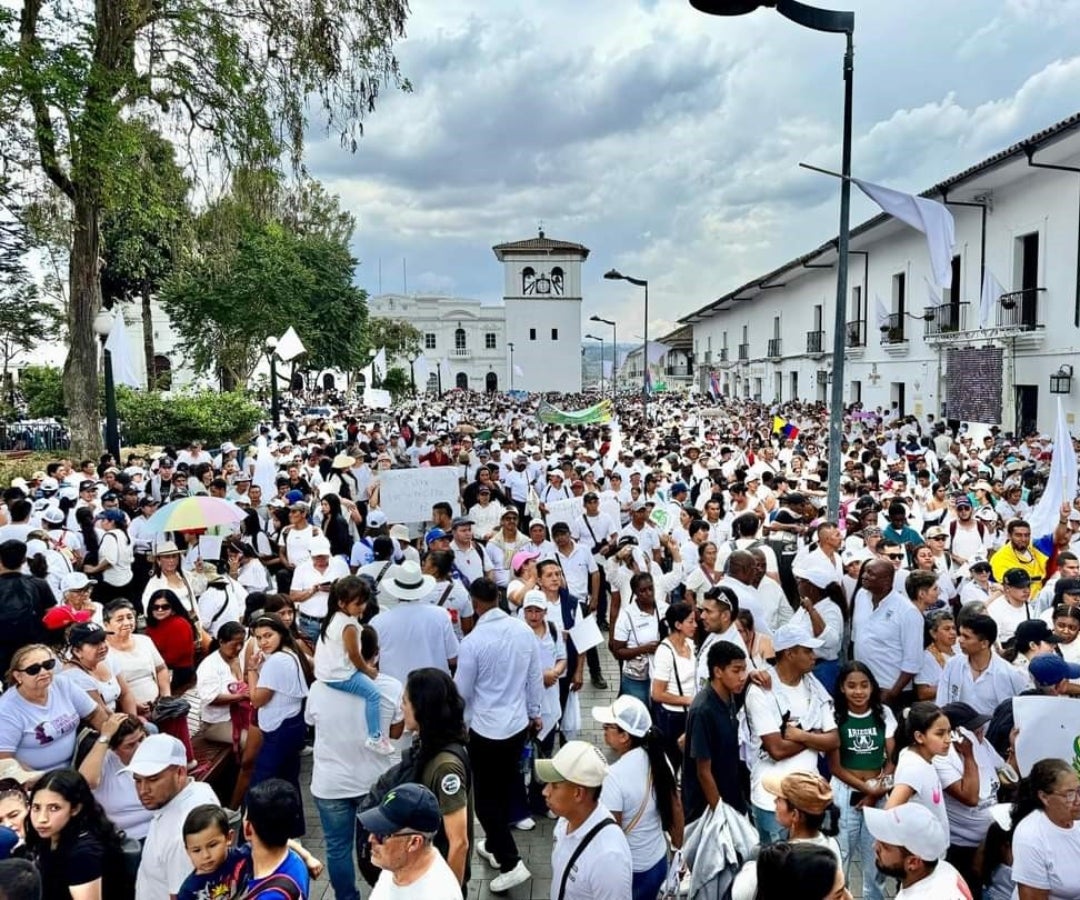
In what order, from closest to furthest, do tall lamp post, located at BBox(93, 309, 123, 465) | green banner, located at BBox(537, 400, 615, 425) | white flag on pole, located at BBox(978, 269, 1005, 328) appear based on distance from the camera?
1. tall lamp post, located at BBox(93, 309, 123, 465)
2. green banner, located at BBox(537, 400, 615, 425)
3. white flag on pole, located at BBox(978, 269, 1005, 328)

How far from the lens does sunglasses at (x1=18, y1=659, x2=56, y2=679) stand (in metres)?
3.92

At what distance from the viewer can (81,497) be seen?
Answer: 8.85m

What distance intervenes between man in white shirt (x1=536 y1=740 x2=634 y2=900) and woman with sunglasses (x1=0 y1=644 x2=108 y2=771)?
2513mm

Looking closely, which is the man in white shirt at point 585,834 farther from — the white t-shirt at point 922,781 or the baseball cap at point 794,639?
the baseball cap at point 794,639

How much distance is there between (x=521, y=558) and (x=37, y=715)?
12.2 feet

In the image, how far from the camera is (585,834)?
9.99ft

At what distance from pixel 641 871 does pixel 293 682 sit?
2024mm

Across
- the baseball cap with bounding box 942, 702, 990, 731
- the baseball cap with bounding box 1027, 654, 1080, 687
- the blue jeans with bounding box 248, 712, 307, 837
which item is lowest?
the blue jeans with bounding box 248, 712, 307, 837

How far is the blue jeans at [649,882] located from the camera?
11.6 ft

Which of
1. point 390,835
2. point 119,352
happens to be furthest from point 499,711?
point 119,352

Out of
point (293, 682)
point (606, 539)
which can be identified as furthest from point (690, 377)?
point (293, 682)

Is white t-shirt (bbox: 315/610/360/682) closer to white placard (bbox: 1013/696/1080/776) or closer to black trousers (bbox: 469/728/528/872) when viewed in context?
black trousers (bbox: 469/728/528/872)

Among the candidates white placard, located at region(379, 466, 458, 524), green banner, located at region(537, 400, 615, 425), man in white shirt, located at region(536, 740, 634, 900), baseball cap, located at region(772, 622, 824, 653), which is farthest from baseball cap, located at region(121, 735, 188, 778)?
green banner, located at region(537, 400, 615, 425)

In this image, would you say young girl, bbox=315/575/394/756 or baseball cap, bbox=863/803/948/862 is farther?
young girl, bbox=315/575/394/756
